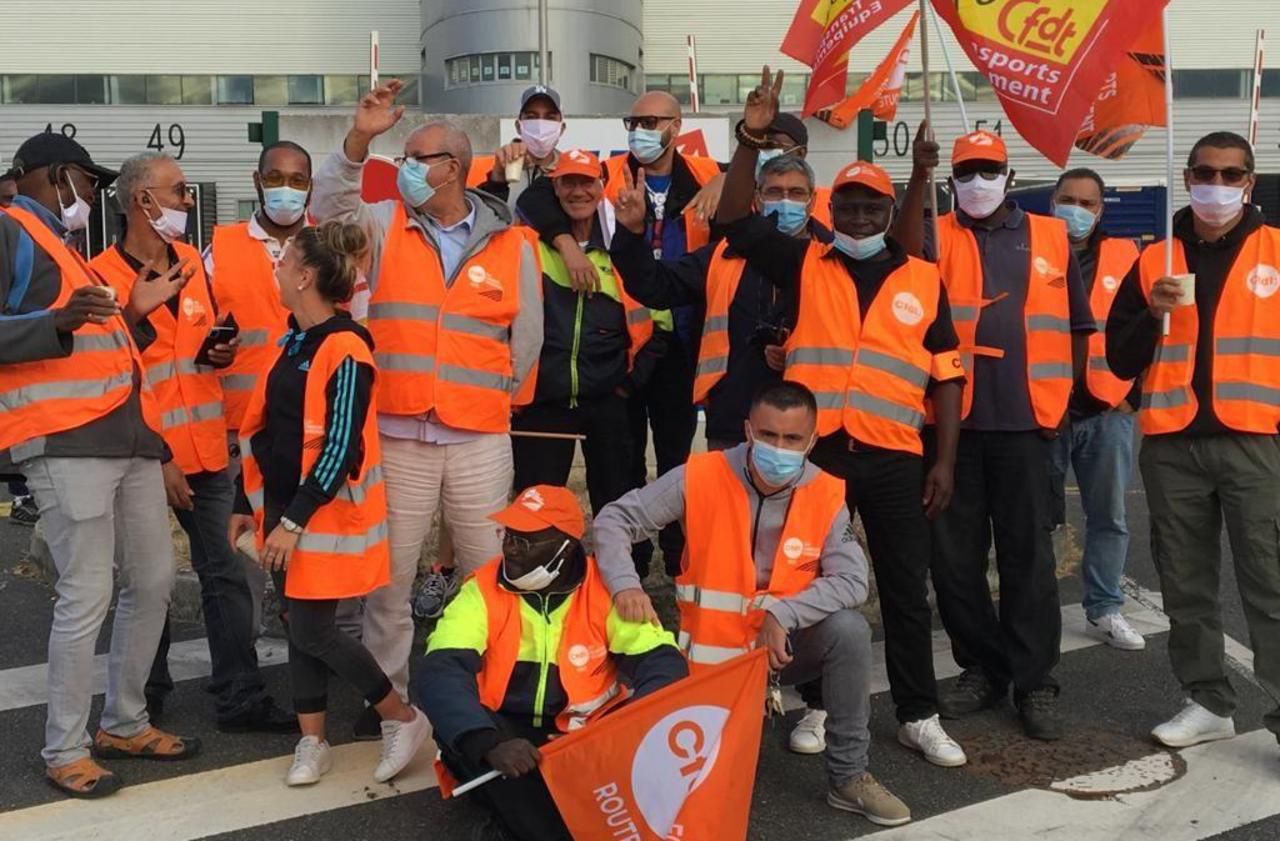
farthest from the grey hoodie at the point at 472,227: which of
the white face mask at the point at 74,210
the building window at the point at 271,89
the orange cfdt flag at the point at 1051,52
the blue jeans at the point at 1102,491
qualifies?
the building window at the point at 271,89

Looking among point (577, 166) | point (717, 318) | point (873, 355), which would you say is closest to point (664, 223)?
point (577, 166)

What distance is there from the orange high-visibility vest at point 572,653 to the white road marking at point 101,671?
6.94ft

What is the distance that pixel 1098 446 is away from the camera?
6.05 metres

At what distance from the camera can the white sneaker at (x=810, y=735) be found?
453 cm

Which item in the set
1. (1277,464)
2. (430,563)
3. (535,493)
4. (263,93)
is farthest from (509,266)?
(263,93)

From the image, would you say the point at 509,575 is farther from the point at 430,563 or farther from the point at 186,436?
the point at 430,563

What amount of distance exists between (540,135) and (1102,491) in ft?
10.4

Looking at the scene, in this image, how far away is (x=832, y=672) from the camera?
13.3 feet

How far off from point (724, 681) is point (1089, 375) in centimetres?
307

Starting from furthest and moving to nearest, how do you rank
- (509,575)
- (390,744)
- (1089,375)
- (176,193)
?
1. (1089,375)
2. (176,193)
3. (390,744)
4. (509,575)

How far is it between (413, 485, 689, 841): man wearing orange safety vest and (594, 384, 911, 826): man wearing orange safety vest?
0.62 feet

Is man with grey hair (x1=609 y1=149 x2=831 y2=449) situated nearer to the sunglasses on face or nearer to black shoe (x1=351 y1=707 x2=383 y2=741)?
the sunglasses on face

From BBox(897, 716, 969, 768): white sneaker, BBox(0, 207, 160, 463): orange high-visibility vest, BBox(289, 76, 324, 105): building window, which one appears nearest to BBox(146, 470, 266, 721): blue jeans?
BBox(0, 207, 160, 463): orange high-visibility vest

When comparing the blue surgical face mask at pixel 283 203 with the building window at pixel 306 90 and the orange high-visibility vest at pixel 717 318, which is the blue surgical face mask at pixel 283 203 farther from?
the building window at pixel 306 90
